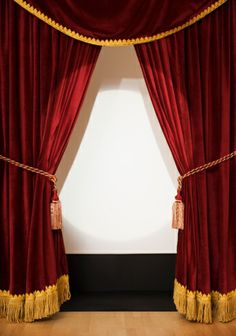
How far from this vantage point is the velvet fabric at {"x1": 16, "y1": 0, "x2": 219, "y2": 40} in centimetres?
239

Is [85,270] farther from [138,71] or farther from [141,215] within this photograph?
[138,71]

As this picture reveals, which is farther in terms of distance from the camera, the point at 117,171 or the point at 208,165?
the point at 117,171

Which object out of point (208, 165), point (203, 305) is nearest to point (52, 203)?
point (208, 165)

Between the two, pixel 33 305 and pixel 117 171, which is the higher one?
pixel 117 171

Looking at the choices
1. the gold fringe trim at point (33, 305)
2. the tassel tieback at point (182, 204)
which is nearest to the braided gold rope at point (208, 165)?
the tassel tieback at point (182, 204)

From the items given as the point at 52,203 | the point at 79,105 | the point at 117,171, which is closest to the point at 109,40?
the point at 79,105

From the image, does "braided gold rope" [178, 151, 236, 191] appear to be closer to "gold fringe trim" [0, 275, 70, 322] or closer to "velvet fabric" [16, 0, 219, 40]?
"velvet fabric" [16, 0, 219, 40]

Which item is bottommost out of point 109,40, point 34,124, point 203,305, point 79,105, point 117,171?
point 203,305

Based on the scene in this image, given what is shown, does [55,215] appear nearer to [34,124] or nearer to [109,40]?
[34,124]

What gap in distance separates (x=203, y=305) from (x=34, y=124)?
1.36 m

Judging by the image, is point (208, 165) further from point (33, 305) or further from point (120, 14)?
point (33, 305)

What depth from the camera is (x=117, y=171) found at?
2.76 m

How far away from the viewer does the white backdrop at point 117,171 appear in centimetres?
273

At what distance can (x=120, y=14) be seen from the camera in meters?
2.39
